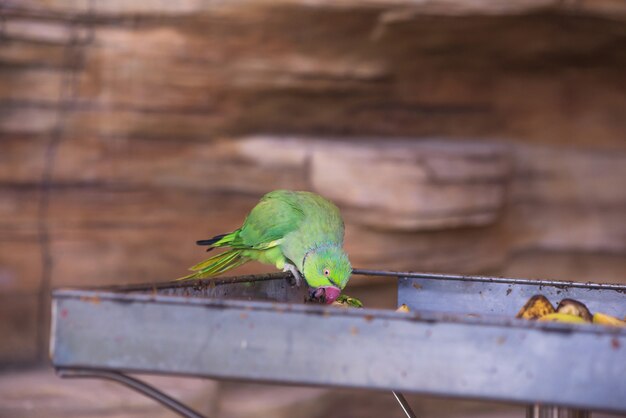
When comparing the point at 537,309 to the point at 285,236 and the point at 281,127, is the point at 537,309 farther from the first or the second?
the point at 281,127

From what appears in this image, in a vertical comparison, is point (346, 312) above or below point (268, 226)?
below

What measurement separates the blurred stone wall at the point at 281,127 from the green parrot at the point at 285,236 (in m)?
1.62

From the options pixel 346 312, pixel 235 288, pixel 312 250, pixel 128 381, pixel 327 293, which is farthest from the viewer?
pixel 312 250

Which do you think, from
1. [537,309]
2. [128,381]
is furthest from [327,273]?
[128,381]

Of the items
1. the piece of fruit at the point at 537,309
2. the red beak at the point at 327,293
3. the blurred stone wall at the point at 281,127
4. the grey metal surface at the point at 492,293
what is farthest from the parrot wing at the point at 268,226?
the blurred stone wall at the point at 281,127

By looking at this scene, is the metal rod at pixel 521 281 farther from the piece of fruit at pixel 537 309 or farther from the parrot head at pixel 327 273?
the parrot head at pixel 327 273

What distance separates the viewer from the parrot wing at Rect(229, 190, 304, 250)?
8.21 ft

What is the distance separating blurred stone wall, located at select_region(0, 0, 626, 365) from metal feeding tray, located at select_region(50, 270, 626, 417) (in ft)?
9.92

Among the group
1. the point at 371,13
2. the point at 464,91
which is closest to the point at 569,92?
the point at 464,91

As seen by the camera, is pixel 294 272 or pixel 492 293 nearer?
pixel 492 293

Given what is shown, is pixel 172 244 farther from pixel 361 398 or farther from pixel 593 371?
pixel 593 371

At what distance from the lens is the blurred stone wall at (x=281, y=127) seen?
398 cm

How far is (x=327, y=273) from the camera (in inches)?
88.5

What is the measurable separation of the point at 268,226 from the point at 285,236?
0.20ft
